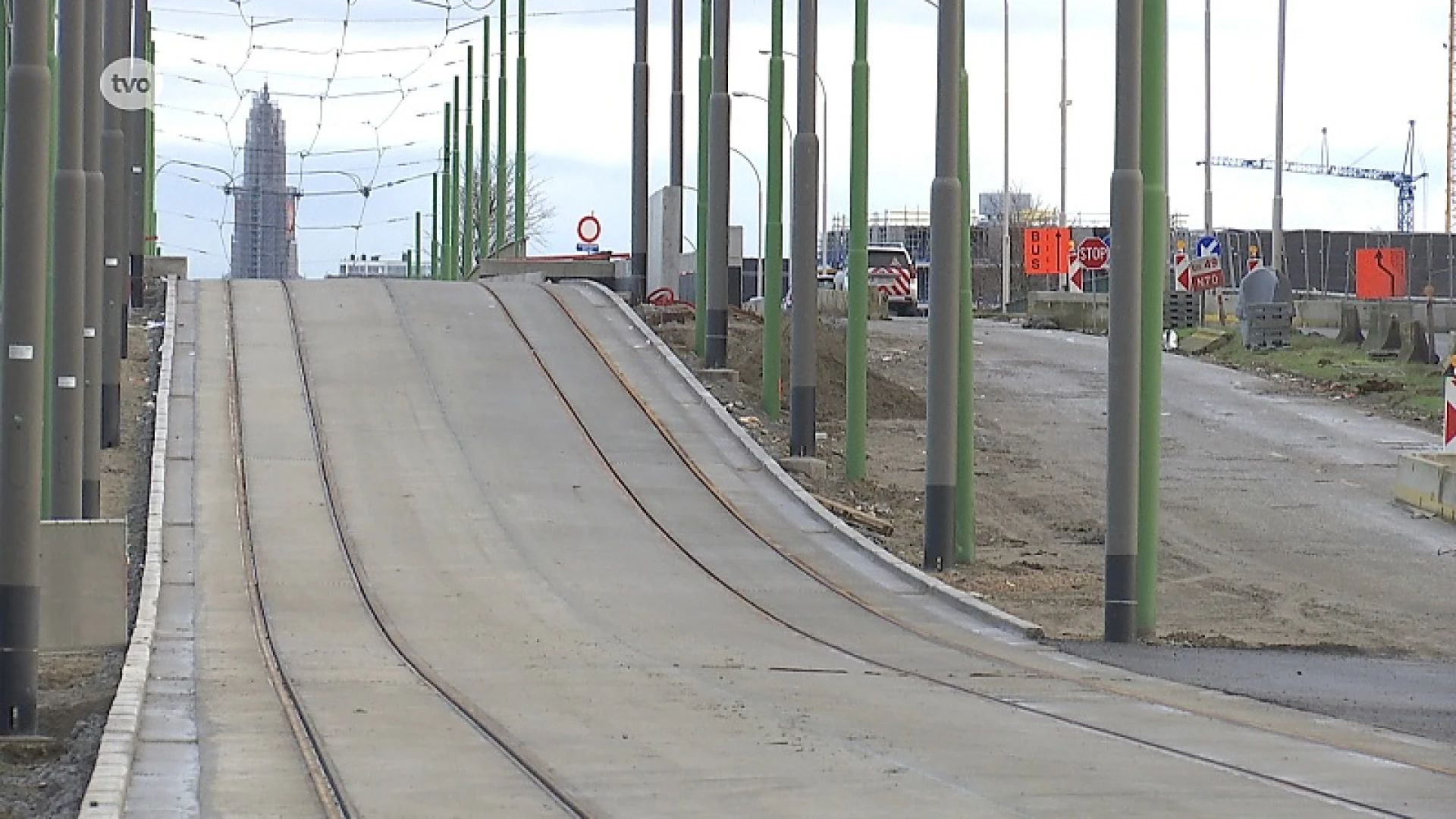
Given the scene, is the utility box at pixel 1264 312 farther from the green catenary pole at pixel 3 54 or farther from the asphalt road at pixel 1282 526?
the green catenary pole at pixel 3 54

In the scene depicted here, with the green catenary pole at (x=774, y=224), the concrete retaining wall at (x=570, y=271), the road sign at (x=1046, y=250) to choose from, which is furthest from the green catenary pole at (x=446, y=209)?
the green catenary pole at (x=774, y=224)

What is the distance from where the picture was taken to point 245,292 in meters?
43.6

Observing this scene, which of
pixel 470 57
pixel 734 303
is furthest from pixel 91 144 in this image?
pixel 470 57

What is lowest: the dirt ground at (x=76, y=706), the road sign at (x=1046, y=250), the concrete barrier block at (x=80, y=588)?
the dirt ground at (x=76, y=706)

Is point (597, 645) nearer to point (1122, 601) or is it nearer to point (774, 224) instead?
point (1122, 601)

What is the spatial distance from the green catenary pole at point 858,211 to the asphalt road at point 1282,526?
3699 mm

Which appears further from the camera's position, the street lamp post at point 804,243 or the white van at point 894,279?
the white van at point 894,279

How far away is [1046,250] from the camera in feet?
264

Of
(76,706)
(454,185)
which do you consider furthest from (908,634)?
(454,185)

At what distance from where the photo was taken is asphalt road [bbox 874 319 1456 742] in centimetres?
1738

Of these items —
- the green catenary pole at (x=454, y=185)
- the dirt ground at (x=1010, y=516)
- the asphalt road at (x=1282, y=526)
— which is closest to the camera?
→ the asphalt road at (x=1282, y=526)

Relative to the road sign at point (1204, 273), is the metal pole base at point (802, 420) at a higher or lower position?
lower

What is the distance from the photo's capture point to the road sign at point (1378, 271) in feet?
193

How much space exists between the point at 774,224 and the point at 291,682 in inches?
705
